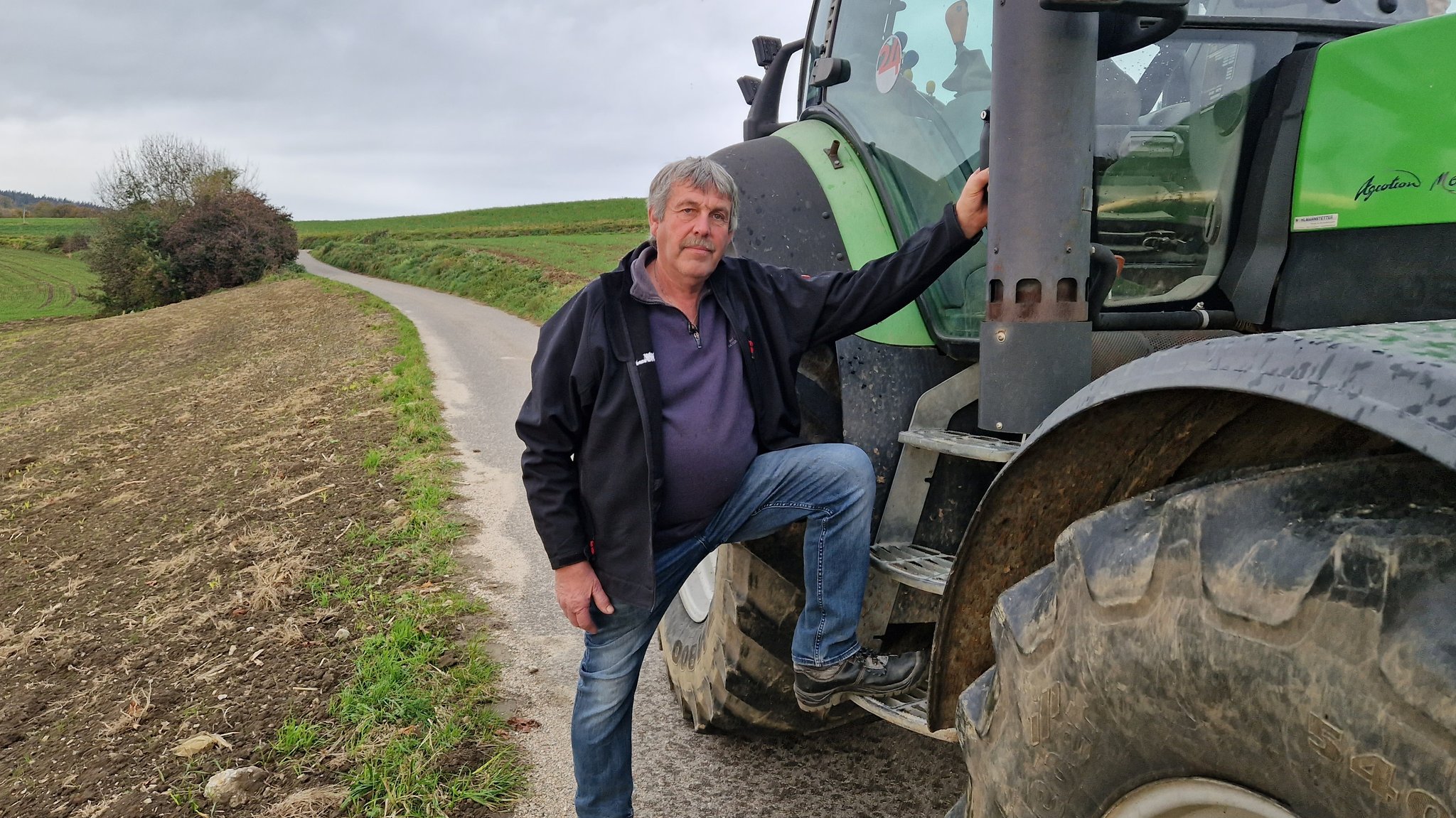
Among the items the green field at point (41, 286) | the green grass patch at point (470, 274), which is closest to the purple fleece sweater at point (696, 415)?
the green grass patch at point (470, 274)

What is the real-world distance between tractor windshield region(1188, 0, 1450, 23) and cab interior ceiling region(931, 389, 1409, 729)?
50.7 inches

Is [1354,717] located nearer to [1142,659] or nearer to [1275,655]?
[1275,655]

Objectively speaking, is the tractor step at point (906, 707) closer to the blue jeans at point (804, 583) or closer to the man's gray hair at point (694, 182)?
the blue jeans at point (804, 583)

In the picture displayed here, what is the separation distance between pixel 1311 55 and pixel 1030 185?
2.79ft

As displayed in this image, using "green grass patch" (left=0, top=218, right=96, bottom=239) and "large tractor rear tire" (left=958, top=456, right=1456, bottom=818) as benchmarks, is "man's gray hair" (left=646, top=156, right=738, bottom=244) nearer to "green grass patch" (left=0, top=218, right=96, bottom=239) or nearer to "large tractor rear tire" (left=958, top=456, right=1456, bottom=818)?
"large tractor rear tire" (left=958, top=456, right=1456, bottom=818)

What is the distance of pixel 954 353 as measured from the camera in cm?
244

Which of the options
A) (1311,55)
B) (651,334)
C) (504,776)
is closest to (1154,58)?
(1311,55)

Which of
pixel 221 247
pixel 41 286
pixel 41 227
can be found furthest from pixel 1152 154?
pixel 41 227

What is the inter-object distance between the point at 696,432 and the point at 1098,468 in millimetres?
1065

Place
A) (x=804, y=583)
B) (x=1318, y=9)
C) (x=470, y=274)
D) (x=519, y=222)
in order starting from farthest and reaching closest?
(x=519, y=222)
(x=470, y=274)
(x=804, y=583)
(x=1318, y=9)

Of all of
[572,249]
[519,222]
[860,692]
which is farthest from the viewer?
[519,222]

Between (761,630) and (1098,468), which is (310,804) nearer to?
(761,630)

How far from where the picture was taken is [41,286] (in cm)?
4369

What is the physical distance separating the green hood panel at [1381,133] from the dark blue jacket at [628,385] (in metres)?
0.73
